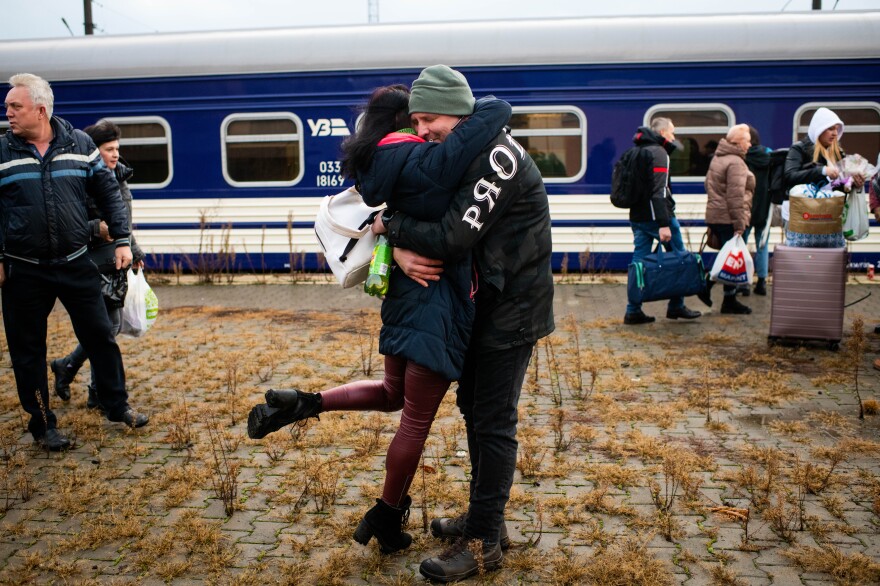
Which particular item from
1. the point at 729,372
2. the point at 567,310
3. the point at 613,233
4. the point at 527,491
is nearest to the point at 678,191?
the point at 613,233

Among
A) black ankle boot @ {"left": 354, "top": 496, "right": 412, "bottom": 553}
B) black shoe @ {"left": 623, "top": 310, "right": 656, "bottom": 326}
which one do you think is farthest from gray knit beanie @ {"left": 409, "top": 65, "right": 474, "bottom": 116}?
black shoe @ {"left": 623, "top": 310, "right": 656, "bottom": 326}

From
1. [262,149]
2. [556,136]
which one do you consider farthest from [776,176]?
[262,149]

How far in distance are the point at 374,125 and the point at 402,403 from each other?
114cm

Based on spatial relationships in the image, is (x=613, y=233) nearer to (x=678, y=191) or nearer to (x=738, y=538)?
(x=678, y=191)

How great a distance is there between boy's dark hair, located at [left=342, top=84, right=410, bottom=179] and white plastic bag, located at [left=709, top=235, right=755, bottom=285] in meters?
5.68

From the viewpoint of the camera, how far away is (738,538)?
3.73m

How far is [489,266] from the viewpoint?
10.9ft

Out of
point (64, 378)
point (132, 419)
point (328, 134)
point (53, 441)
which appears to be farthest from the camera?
point (328, 134)

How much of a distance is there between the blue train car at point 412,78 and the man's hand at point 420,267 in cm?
768

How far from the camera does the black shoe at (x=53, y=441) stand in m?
5.00

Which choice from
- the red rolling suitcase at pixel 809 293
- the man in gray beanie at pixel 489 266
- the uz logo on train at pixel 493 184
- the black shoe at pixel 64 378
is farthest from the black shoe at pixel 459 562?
the red rolling suitcase at pixel 809 293

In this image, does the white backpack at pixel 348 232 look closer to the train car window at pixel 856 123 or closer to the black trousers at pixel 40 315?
the black trousers at pixel 40 315

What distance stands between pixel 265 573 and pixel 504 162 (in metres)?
1.86

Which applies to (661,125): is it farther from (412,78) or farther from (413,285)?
(413,285)
